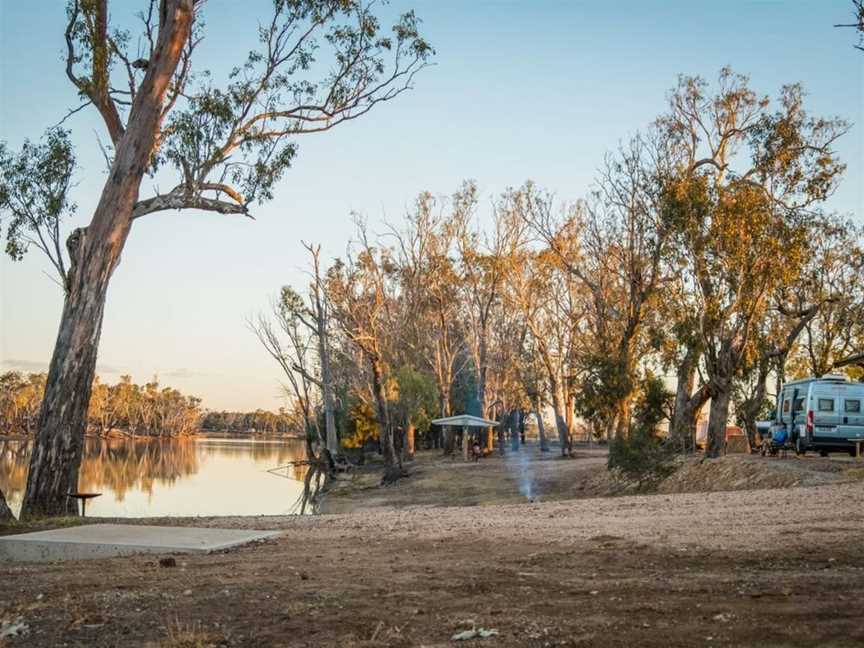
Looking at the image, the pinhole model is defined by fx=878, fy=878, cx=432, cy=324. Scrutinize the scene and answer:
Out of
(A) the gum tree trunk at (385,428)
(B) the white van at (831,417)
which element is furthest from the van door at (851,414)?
(A) the gum tree trunk at (385,428)

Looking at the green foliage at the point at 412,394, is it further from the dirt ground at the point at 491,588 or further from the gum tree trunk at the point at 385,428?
the dirt ground at the point at 491,588

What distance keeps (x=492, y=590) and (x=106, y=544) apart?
4.90 m

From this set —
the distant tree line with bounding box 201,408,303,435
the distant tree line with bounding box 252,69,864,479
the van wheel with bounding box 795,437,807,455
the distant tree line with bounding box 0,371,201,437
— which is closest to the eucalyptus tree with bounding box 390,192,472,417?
the distant tree line with bounding box 252,69,864,479

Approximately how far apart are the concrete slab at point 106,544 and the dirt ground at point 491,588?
45cm

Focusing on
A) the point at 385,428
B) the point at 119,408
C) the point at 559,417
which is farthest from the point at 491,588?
the point at 119,408

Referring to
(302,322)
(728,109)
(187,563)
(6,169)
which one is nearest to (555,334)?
(302,322)

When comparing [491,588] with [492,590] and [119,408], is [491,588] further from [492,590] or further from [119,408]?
[119,408]

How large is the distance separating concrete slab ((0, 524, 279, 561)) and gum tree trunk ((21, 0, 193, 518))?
21.3 feet

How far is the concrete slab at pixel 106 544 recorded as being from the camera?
9.17 metres

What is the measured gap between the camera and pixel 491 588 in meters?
6.43

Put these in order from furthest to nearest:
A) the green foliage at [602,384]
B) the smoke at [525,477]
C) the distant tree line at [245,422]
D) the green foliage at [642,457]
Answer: the distant tree line at [245,422]
the green foliage at [602,384]
the smoke at [525,477]
the green foliage at [642,457]

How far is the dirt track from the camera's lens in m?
5.10

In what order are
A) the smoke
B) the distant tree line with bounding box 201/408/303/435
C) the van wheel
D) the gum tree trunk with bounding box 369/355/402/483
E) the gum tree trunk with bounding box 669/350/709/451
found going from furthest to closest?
the distant tree line with bounding box 201/408/303/435 → the gum tree trunk with bounding box 369/355/402/483 → the gum tree trunk with bounding box 669/350/709/451 → the smoke → the van wheel

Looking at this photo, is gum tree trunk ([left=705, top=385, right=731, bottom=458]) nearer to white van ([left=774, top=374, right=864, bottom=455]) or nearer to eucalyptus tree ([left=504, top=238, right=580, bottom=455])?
white van ([left=774, top=374, right=864, bottom=455])
